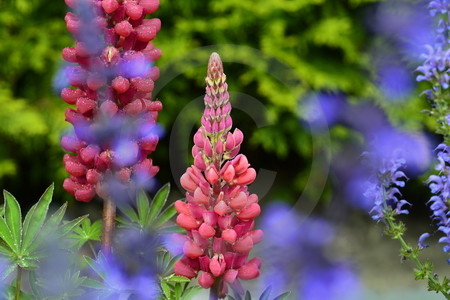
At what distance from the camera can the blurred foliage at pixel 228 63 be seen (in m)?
5.46

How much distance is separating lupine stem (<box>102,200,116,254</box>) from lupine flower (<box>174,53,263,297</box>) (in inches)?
9.1

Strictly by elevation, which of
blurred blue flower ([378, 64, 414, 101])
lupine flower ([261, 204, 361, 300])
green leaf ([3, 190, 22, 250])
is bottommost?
green leaf ([3, 190, 22, 250])

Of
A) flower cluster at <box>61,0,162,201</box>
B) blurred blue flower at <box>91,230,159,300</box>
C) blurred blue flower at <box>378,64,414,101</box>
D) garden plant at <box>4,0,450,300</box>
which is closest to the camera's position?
garden plant at <box>4,0,450,300</box>

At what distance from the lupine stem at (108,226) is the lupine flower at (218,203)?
23 cm

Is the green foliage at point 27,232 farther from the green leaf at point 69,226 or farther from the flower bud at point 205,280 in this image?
the flower bud at point 205,280

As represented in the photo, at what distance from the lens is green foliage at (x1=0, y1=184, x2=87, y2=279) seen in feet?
4.36

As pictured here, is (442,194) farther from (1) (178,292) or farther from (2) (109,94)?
(2) (109,94)

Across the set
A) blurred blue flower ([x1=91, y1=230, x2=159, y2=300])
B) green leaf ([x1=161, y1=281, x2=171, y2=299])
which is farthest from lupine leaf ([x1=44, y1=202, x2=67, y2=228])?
green leaf ([x1=161, y1=281, x2=171, y2=299])

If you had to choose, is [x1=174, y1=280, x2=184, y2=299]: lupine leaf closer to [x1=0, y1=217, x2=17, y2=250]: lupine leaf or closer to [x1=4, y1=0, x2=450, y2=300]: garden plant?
[x1=4, y1=0, x2=450, y2=300]: garden plant

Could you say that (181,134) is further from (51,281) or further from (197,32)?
(51,281)

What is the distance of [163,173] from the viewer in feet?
21.3

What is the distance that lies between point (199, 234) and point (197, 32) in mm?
4848

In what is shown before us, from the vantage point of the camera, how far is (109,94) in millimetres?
1458

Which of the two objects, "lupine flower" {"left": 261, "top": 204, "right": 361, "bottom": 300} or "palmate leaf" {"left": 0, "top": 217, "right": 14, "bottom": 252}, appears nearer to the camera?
"lupine flower" {"left": 261, "top": 204, "right": 361, "bottom": 300}
